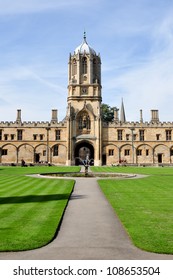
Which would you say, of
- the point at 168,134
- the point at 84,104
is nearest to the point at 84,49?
the point at 84,104

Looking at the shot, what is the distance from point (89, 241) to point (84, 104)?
53.9m

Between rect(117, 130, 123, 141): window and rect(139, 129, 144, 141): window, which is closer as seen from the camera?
rect(117, 130, 123, 141): window

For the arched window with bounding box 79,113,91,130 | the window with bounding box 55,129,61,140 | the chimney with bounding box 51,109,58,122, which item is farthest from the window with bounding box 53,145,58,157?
the chimney with bounding box 51,109,58,122

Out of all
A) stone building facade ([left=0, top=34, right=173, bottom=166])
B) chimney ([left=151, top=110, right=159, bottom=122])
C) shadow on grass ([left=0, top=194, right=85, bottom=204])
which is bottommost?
shadow on grass ([left=0, top=194, right=85, bottom=204])

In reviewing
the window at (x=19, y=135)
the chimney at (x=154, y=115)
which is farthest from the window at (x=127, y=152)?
the window at (x=19, y=135)

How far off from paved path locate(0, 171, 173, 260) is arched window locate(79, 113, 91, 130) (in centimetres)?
4812

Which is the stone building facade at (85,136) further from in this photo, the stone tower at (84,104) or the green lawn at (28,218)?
the green lawn at (28,218)

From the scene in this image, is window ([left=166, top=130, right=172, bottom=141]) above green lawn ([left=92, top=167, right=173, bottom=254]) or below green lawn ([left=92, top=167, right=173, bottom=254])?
above

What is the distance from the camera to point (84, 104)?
6069cm

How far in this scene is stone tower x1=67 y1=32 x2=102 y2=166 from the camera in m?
58.4

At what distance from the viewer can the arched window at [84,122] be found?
59656mm

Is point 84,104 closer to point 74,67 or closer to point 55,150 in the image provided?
point 74,67

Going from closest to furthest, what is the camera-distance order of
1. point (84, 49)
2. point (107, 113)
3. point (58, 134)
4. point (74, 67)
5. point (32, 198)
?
point (32, 198), point (58, 134), point (74, 67), point (84, 49), point (107, 113)

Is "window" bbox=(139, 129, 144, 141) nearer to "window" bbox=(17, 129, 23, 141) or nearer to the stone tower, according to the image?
the stone tower
